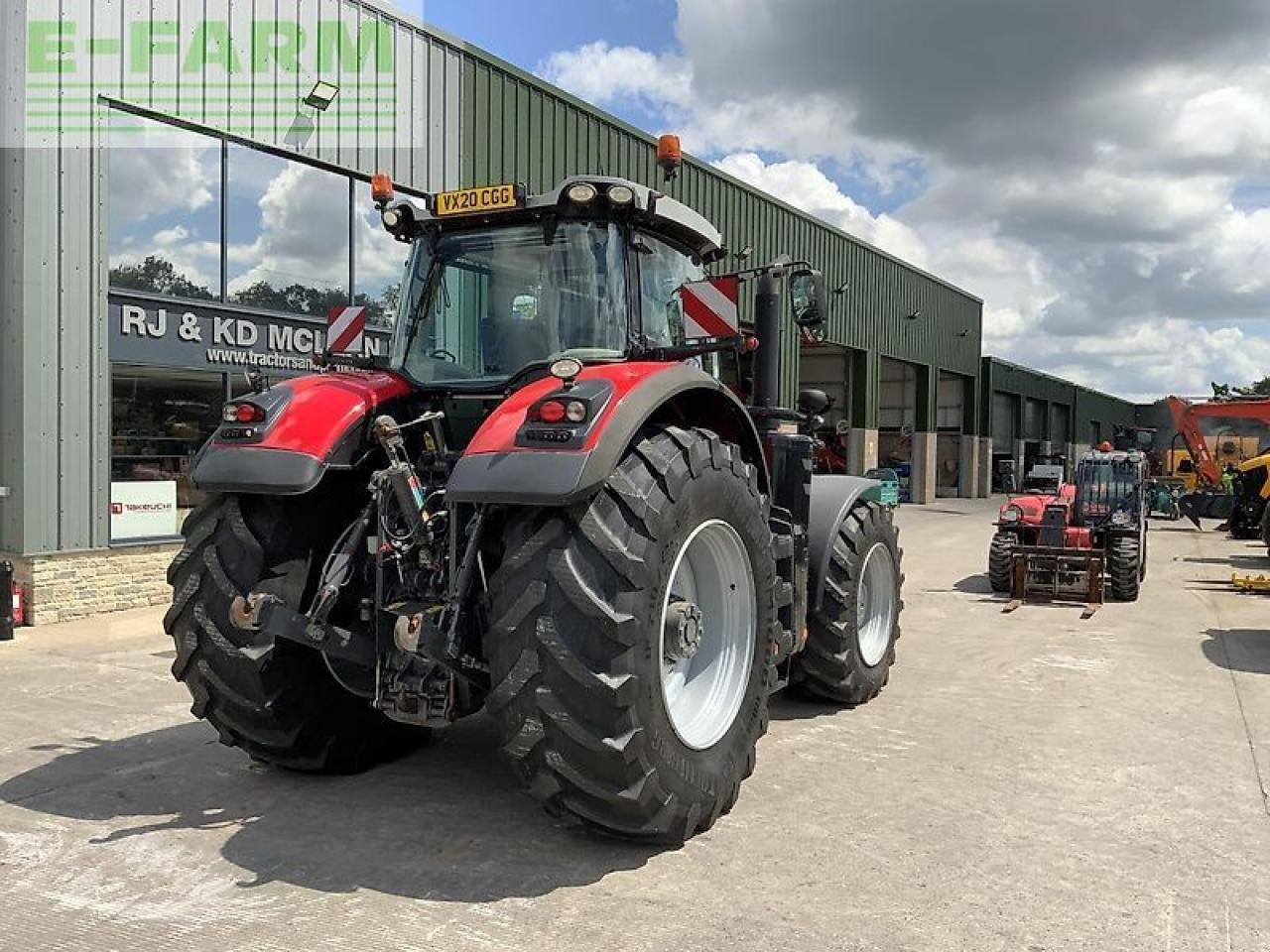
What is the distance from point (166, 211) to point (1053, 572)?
10.1 meters

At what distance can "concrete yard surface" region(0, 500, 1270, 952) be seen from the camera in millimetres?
3215

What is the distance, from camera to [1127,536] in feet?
38.4

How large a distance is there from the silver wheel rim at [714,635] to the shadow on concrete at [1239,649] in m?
5.25

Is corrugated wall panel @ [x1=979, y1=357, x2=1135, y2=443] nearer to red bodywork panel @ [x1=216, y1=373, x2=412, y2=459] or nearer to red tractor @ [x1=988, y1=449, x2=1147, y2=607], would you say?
red tractor @ [x1=988, y1=449, x2=1147, y2=607]

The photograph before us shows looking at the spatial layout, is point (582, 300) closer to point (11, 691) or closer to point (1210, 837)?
point (1210, 837)

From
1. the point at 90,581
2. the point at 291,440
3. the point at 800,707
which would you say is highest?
the point at 291,440

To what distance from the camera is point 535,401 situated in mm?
3639

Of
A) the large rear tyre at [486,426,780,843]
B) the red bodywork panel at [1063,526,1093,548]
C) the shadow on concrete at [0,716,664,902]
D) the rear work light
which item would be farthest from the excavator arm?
the rear work light

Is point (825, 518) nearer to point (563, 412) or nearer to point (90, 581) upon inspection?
point (563, 412)

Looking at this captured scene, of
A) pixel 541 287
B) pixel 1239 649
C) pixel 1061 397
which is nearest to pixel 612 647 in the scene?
pixel 541 287

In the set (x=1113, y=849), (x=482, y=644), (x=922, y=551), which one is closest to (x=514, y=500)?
(x=482, y=644)

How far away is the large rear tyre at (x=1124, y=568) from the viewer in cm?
1128

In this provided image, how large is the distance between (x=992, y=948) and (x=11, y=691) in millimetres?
5960

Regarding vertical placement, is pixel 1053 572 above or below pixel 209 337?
below
